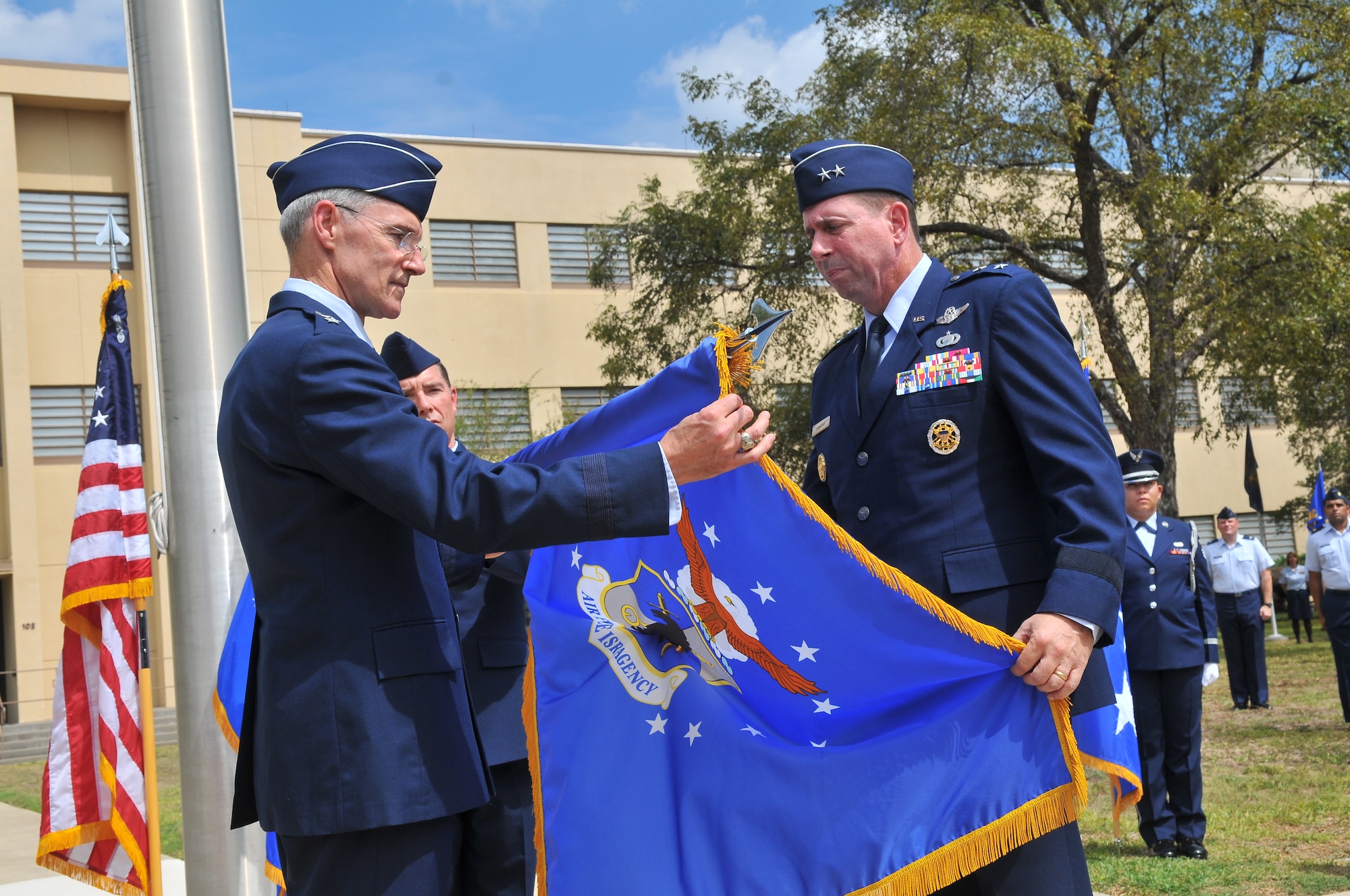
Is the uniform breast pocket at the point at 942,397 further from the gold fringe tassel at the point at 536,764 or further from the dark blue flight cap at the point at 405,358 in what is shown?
the dark blue flight cap at the point at 405,358

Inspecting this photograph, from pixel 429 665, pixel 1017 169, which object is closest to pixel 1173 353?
pixel 1017 169

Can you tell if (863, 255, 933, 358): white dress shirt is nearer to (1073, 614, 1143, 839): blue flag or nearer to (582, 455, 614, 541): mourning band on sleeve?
(1073, 614, 1143, 839): blue flag

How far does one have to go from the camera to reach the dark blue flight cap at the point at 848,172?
307cm

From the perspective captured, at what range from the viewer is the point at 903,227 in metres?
3.14

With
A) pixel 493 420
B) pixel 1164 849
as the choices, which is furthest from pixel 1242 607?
pixel 493 420

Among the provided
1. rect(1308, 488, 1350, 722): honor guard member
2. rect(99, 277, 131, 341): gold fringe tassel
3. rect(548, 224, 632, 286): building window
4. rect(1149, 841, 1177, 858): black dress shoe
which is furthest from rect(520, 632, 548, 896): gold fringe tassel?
rect(548, 224, 632, 286): building window

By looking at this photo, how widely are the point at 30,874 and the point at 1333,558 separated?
1046 centimetres

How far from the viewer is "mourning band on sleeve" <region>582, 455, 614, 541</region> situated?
91.0 inches

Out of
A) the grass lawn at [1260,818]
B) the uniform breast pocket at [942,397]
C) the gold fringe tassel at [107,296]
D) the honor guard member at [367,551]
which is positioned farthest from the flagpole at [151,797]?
the grass lawn at [1260,818]

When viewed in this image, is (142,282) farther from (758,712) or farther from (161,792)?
(758,712)

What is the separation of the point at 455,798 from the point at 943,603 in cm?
111

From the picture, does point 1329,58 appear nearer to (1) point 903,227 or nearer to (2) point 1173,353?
(2) point 1173,353

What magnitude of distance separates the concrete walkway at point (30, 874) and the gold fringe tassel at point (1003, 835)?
4.16 meters

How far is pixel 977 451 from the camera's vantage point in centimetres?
282
